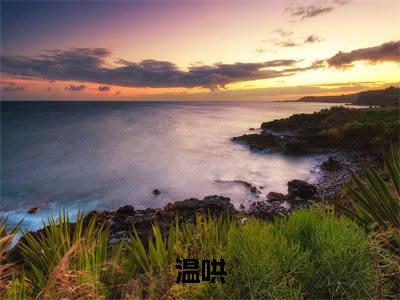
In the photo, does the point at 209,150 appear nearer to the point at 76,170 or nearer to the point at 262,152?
the point at 262,152

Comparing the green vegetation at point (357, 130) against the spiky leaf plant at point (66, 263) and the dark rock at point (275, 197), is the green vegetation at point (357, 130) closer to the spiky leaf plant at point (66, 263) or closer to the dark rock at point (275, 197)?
the dark rock at point (275, 197)

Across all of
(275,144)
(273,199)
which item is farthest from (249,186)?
(275,144)

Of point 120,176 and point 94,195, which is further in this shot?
point 120,176

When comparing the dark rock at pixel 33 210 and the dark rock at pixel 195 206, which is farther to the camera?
the dark rock at pixel 33 210

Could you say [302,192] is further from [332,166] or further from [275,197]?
[332,166]

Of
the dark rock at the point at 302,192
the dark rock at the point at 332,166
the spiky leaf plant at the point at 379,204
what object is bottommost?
the dark rock at the point at 332,166

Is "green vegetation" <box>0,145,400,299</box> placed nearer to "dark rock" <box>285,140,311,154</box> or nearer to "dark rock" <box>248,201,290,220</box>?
"dark rock" <box>248,201,290,220</box>

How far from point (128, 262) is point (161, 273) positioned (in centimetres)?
70

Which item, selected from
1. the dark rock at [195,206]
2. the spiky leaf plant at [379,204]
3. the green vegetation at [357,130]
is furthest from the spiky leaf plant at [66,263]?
the green vegetation at [357,130]

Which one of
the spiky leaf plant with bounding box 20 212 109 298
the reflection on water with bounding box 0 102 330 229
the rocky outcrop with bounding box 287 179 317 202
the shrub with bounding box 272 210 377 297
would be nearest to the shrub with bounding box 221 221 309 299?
the shrub with bounding box 272 210 377 297

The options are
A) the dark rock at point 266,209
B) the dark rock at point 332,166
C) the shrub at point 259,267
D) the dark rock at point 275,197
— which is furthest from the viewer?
the dark rock at point 332,166

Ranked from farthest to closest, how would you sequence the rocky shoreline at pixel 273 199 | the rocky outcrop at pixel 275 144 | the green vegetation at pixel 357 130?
the rocky outcrop at pixel 275 144 < the green vegetation at pixel 357 130 < the rocky shoreline at pixel 273 199

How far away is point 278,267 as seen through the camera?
10.3 feet

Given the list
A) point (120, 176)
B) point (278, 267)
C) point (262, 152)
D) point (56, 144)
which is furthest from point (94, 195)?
point (56, 144)
